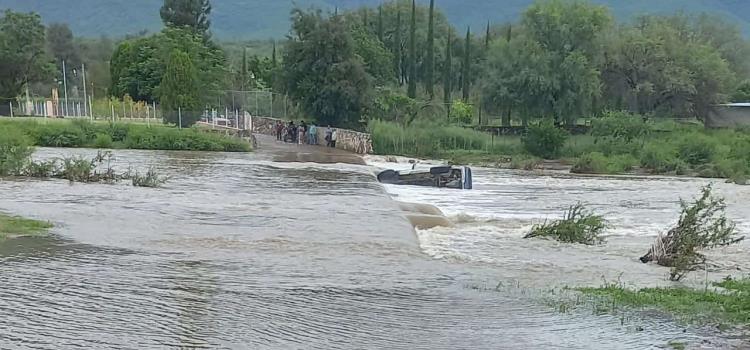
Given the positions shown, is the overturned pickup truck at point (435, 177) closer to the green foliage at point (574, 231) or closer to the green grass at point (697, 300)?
the green foliage at point (574, 231)

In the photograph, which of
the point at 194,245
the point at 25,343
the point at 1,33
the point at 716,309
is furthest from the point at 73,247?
the point at 1,33

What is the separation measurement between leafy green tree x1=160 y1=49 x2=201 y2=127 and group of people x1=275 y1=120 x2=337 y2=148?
5.85 m

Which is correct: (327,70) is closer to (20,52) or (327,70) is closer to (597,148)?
(597,148)

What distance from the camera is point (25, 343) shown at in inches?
370

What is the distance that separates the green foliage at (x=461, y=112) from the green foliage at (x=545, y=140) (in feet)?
36.5

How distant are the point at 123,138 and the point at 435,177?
754 inches

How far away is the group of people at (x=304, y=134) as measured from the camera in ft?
182

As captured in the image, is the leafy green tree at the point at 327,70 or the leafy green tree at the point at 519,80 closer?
the leafy green tree at the point at 327,70

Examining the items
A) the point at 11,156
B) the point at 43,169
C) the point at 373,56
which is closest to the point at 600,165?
the point at 373,56

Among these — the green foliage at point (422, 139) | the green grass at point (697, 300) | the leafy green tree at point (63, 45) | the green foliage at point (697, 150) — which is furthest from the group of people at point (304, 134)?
the leafy green tree at point (63, 45)

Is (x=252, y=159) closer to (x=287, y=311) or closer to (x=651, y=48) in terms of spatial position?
(x=287, y=311)

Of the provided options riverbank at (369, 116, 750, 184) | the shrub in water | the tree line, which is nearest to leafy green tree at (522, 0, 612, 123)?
the tree line

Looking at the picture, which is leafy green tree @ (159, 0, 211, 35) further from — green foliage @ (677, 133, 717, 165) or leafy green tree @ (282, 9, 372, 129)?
green foliage @ (677, 133, 717, 165)

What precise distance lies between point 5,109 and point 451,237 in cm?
5376
